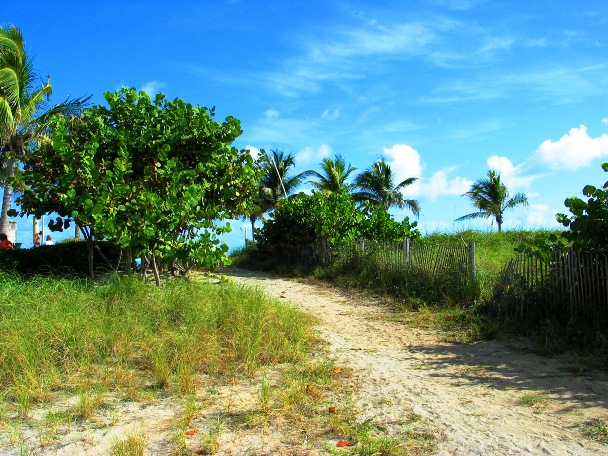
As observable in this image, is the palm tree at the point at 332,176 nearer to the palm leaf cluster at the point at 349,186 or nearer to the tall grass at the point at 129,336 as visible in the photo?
the palm leaf cluster at the point at 349,186

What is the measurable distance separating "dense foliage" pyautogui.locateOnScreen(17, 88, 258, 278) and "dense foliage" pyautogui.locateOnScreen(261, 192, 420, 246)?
7472mm

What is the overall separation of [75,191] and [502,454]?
722cm

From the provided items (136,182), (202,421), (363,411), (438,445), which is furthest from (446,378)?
(136,182)

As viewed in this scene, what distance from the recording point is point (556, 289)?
8219 millimetres

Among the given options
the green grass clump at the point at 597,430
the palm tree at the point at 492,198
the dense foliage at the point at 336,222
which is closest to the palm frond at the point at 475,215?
the palm tree at the point at 492,198

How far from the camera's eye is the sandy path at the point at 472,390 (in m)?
4.09

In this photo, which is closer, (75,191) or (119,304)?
(119,304)

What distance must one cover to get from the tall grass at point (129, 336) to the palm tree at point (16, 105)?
1004 cm

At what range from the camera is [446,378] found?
231 inches

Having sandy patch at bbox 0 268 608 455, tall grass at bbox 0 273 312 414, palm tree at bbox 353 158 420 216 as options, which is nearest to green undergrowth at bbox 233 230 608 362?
sandy patch at bbox 0 268 608 455

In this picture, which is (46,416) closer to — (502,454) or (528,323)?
(502,454)

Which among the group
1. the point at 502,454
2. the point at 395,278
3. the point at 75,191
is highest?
the point at 75,191

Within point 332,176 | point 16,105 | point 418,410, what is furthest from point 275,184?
point 418,410

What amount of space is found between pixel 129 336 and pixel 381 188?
29.6 meters
